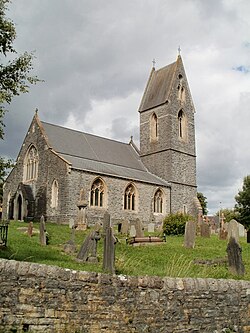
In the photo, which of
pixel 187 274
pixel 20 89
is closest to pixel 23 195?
pixel 20 89

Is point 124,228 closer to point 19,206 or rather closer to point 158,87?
point 19,206

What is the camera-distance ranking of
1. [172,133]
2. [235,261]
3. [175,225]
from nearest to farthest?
[235,261], [175,225], [172,133]

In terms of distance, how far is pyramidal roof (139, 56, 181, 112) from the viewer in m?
38.3

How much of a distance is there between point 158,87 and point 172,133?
6037mm

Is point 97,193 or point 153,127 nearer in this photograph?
point 97,193

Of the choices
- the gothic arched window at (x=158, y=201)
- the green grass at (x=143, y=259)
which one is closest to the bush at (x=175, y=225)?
the green grass at (x=143, y=259)

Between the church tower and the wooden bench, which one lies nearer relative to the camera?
the wooden bench

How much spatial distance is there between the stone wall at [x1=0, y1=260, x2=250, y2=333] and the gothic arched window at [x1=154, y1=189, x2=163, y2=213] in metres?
26.1

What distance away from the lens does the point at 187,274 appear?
362 inches

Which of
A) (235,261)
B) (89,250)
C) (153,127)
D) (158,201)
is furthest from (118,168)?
(235,261)

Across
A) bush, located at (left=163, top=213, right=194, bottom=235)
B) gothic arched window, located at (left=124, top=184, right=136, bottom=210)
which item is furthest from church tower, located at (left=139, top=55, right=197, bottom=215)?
bush, located at (left=163, top=213, right=194, bottom=235)

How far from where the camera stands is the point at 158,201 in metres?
34.1

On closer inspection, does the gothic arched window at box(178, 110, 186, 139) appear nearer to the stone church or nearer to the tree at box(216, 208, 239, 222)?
the stone church

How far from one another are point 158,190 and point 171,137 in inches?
217
